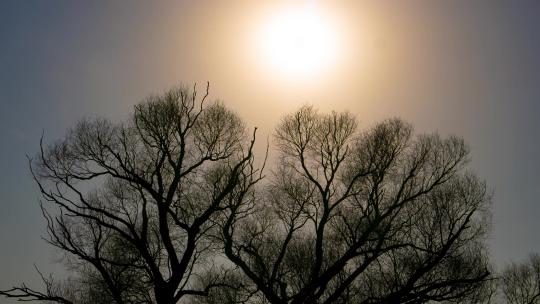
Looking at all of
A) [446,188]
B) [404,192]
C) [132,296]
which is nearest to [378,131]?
[404,192]

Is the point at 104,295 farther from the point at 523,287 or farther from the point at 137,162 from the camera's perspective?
the point at 523,287

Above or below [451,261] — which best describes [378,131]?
above

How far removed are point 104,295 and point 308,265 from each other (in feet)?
29.0

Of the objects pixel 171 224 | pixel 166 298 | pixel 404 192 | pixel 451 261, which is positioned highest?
pixel 171 224

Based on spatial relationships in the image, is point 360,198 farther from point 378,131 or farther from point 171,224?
point 171,224

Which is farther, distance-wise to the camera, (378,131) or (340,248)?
(340,248)

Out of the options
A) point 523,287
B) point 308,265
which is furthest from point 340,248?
point 523,287

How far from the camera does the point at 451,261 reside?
74.5 ft

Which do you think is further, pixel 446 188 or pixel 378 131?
pixel 446 188

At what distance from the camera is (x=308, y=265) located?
23922 mm

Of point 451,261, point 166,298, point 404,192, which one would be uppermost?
point 404,192

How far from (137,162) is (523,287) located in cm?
2810

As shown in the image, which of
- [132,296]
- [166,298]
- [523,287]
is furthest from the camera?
[523,287]

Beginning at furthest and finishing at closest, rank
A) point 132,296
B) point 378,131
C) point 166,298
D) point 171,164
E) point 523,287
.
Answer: point 523,287, point 132,296, point 378,131, point 171,164, point 166,298
